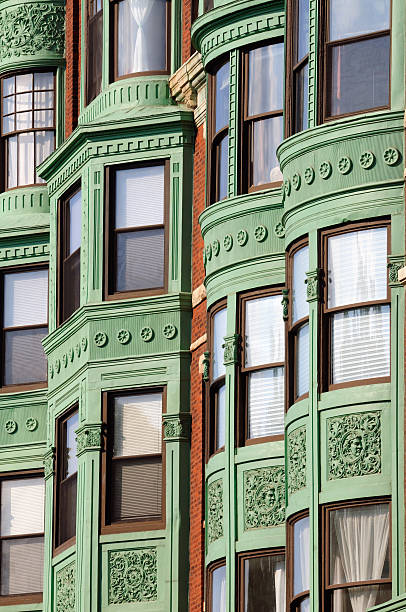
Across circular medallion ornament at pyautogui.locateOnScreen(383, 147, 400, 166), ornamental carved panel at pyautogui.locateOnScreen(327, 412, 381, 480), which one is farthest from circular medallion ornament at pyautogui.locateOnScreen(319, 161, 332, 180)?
ornamental carved panel at pyautogui.locateOnScreen(327, 412, 381, 480)

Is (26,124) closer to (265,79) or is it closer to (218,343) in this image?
(265,79)

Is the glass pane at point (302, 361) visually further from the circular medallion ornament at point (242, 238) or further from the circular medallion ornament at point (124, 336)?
the circular medallion ornament at point (124, 336)

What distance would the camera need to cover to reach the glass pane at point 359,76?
99.5ft

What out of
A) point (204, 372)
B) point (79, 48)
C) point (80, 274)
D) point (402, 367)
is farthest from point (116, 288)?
point (402, 367)

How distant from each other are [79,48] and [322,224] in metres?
12.1

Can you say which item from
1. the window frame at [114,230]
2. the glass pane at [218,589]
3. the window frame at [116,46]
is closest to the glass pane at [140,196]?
the window frame at [114,230]

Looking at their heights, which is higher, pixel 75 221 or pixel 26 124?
pixel 26 124

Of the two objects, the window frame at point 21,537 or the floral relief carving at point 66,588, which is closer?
the floral relief carving at point 66,588

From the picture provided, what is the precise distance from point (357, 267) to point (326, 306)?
2.29ft

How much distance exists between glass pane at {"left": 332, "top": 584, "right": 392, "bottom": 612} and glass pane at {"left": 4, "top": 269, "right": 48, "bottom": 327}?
13.5 m

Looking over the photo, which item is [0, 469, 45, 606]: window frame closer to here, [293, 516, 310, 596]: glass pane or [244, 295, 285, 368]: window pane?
[244, 295, 285, 368]: window pane

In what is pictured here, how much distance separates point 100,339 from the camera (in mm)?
36438

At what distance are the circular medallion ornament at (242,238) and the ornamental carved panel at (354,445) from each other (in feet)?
14.9

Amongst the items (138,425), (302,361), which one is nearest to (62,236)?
(138,425)
